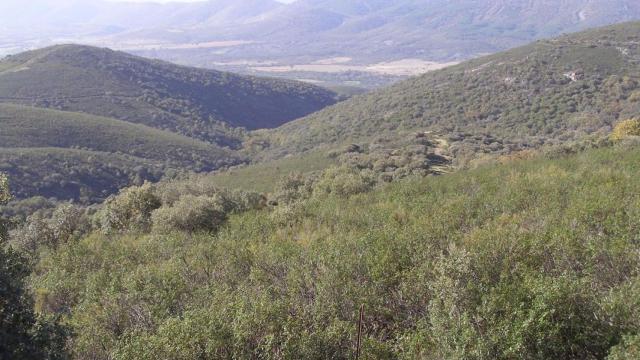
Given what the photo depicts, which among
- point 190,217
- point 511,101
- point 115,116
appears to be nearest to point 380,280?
point 190,217

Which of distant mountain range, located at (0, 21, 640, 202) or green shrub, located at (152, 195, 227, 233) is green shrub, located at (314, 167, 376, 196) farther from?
distant mountain range, located at (0, 21, 640, 202)

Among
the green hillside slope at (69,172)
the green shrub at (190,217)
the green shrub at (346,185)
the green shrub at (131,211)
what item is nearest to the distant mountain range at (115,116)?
the green hillside slope at (69,172)

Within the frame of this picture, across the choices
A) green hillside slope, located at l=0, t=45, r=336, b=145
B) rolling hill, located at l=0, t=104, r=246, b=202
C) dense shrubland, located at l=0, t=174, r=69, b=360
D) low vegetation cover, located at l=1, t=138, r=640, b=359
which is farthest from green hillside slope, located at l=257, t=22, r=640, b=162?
dense shrubland, located at l=0, t=174, r=69, b=360

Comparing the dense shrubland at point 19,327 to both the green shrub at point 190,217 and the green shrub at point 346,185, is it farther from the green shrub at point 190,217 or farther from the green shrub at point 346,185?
the green shrub at point 346,185

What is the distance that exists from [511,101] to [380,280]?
90259 mm

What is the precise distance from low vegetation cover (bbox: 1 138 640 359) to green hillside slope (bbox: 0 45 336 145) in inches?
4600

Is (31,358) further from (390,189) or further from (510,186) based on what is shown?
(390,189)

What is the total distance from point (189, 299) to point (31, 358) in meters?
4.80

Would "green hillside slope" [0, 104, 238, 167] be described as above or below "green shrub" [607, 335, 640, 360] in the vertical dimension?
below

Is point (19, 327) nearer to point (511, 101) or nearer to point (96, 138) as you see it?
point (511, 101)

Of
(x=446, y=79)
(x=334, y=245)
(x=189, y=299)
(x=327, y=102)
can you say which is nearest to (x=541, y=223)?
(x=334, y=245)

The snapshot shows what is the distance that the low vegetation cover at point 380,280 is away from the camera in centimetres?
907

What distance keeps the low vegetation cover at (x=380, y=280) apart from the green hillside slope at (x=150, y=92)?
11685 cm

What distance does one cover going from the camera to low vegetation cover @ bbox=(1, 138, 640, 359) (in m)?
9.07
